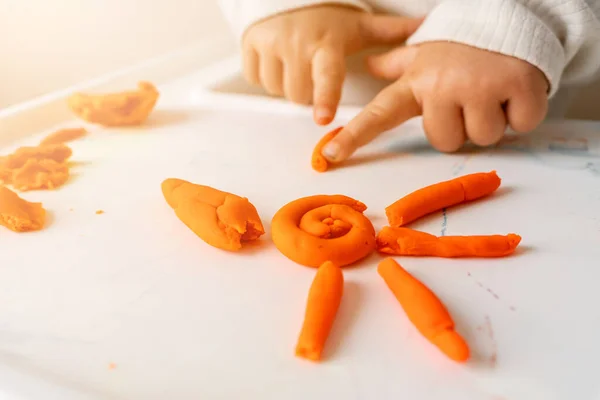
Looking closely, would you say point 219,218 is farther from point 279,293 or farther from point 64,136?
point 64,136

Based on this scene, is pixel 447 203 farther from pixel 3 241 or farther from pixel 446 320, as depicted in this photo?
pixel 3 241

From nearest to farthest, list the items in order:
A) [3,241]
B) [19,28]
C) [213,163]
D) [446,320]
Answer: [446,320], [3,241], [213,163], [19,28]

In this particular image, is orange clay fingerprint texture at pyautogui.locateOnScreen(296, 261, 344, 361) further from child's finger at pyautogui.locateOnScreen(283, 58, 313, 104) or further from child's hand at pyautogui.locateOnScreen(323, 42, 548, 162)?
child's finger at pyautogui.locateOnScreen(283, 58, 313, 104)

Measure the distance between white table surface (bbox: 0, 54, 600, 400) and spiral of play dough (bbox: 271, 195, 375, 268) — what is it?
0.01 m

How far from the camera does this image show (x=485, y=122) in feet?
1.57

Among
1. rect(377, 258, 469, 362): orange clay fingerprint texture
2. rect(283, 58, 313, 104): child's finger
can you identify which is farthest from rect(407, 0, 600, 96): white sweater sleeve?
rect(377, 258, 469, 362): orange clay fingerprint texture

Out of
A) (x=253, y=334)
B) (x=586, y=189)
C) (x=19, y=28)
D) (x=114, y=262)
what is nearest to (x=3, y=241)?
(x=114, y=262)

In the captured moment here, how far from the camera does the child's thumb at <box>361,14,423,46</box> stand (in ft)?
1.97

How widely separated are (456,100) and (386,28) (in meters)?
0.17

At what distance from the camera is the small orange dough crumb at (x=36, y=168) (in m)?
0.47

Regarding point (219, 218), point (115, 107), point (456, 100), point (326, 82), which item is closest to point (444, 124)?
point (456, 100)

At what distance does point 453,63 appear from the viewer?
0.48 meters

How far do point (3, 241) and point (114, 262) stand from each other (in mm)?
97

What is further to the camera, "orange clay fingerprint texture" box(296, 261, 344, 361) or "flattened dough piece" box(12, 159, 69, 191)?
"flattened dough piece" box(12, 159, 69, 191)
